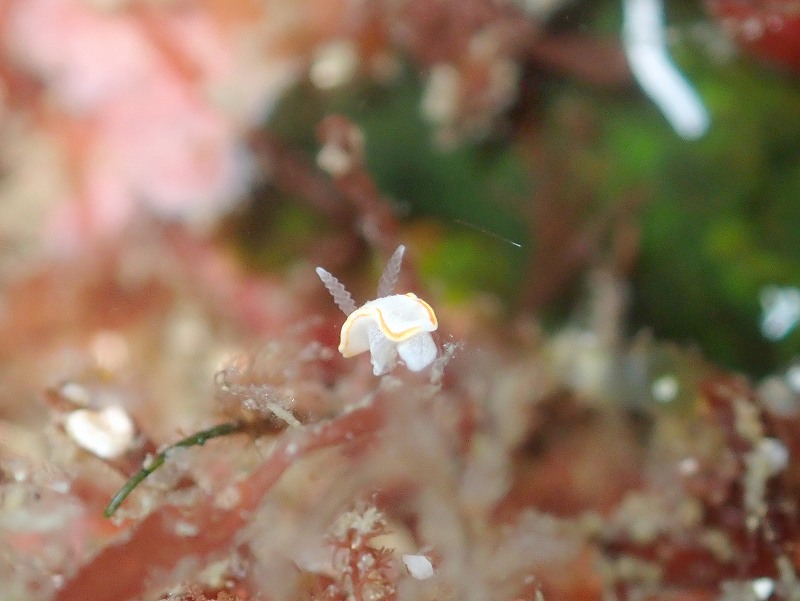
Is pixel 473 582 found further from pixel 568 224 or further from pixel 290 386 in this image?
pixel 568 224

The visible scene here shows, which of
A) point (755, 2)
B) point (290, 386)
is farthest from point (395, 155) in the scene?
point (290, 386)

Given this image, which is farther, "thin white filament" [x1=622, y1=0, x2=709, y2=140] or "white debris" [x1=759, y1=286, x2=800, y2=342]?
"thin white filament" [x1=622, y1=0, x2=709, y2=140]

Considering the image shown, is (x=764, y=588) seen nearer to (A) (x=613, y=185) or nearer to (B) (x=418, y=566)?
(B) (x=418, y=566)

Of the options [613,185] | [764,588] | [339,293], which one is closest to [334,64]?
[613,185]

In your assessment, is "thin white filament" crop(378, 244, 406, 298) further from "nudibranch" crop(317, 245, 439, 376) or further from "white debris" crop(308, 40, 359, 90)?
"white debris" crop(308, 40, 359, 90)

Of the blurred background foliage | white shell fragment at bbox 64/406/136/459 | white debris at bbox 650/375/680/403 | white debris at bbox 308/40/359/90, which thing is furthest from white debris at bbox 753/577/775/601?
white debris at bbox 308/40/359/90

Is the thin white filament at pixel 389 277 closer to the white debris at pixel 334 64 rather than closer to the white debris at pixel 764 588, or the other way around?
the white debris at pixel 764 588
